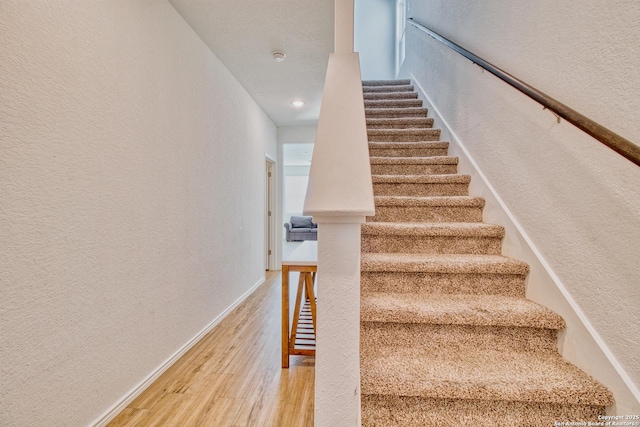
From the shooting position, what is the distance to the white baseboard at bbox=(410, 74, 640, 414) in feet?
3.07

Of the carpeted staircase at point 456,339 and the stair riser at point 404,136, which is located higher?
the stair riser at point 404,136

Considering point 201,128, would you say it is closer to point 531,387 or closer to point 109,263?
point 109,263

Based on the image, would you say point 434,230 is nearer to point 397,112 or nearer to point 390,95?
point 397,112

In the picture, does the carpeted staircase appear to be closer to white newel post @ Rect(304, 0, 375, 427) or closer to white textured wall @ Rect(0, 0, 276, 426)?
white newel post @ Rect(304, 0, 375, 427)

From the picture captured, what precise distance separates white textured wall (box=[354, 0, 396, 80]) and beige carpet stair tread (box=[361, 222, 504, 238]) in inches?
190

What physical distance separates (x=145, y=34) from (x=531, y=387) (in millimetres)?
2519

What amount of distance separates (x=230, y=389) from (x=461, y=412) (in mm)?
1283

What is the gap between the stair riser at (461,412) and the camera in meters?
0.98

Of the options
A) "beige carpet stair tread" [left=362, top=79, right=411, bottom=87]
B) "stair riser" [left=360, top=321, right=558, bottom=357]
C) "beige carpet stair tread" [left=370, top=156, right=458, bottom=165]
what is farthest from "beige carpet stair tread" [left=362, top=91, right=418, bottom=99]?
"stair riser" [left=360, top=321, right=558, bottom=357]

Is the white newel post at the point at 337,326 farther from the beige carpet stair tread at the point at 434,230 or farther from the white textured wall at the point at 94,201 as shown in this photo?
the white textured wall at the point at 94,201

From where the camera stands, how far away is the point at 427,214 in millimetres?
1868

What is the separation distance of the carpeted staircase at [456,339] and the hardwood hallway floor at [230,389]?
680mm

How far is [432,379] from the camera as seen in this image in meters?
1.02

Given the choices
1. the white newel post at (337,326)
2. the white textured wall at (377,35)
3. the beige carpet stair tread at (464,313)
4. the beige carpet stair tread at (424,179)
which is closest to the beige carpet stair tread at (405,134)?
the beige carpet stair tread at (424,179)
